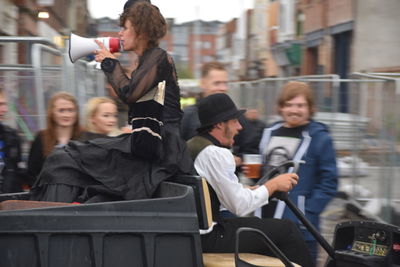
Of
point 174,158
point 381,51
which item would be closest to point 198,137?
point 174,158

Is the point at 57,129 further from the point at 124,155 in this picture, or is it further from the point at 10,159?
the point at 124,155

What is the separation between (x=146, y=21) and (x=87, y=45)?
1.14 feet

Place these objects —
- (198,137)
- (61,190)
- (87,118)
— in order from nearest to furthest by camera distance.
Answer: (61,190), (198,137), (87,118)

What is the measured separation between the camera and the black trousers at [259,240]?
441 cm

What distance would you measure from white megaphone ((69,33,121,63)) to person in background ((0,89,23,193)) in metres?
2.18

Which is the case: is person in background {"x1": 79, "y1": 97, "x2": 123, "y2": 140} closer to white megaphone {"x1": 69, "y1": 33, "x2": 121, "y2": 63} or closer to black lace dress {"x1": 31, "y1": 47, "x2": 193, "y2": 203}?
white megaphone {"x1": 69, "y1": 33, "x2": 121, "y2": 63}

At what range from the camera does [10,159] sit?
6.45 meters

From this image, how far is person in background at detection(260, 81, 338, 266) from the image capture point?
239 inches

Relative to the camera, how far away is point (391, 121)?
889cm

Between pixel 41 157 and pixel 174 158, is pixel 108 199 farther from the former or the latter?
pixel 41 157

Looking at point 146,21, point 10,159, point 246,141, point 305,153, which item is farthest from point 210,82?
point 146,21

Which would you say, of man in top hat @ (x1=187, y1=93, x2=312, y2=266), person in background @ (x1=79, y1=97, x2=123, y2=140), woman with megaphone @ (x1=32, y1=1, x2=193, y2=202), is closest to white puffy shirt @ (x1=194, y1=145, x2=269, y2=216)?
man in top hat @ (x1=187, y1=93, x2=312, y2=266)

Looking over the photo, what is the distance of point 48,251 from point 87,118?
3.49 m

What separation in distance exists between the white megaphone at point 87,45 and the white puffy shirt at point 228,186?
82 cm
